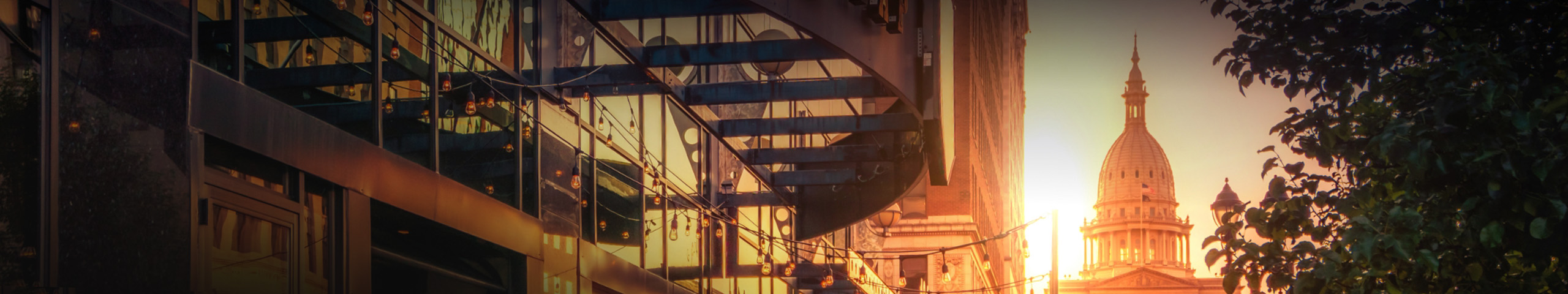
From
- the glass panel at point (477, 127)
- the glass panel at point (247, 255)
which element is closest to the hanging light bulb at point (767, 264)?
the glass panel at point (477, 127)

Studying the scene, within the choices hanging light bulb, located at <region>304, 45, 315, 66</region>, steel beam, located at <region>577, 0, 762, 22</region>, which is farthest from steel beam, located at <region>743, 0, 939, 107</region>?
hanging light bulb, located at <region>304, 45, 315, 66</region>

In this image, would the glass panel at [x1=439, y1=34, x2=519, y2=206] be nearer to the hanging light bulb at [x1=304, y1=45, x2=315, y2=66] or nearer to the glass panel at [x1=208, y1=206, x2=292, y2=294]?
the hanging light bulb at [x1=304, y1=45, x2=315, y2=66]

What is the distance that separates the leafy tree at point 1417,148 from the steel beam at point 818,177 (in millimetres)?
10982

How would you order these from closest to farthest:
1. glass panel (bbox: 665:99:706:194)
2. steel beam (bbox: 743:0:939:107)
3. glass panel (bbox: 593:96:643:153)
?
steel beam (bbox: 743:0:939:107), glass panel (bbox: 593:96:643:153), glass panel (bbox: 665:99:706:194)

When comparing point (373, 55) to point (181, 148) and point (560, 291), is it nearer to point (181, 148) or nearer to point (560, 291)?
point (181, 148)

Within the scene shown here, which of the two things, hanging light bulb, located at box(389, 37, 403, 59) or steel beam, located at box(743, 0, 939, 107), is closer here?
hanging light bulb, located at box(389, 37, 403, 59)

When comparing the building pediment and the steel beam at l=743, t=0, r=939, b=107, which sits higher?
the building pediment

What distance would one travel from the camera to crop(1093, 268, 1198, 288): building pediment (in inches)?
7023

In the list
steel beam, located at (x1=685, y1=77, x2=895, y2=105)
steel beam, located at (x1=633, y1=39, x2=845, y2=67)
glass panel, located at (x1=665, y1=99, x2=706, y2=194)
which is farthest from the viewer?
glass panel, located at (x1=665, y1=99, x2=706, y2=194)

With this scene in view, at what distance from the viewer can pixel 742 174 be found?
2503 centimetres

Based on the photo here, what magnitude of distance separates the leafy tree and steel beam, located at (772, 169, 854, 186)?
10982 mm

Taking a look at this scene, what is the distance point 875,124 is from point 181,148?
9020 millimetres

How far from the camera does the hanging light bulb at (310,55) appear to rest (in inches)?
421

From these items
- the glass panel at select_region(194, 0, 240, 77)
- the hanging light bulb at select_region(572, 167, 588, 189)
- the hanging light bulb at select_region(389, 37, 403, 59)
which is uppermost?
the hanging light bulb at select_region(389, 37, 403, 59)
